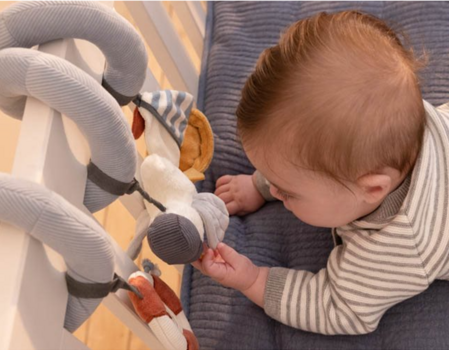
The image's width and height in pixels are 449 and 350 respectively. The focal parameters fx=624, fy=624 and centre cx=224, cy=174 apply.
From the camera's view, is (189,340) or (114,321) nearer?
(189,340)

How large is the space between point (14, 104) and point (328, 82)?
0.32m

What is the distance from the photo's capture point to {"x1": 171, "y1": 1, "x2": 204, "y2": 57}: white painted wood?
3.74 feet

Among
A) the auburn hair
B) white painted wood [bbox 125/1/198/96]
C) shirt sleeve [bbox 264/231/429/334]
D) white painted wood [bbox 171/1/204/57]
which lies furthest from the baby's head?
white painted wood [bbox 171/1/204/57]

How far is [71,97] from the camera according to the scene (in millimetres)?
537

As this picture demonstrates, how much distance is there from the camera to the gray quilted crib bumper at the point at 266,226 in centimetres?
87

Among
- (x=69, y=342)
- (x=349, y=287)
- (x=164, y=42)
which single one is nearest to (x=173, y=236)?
(x=69, y=342)

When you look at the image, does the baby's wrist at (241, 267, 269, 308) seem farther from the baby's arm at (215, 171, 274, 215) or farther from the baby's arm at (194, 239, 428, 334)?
the baby's arm at (215, 171, 274, 215)

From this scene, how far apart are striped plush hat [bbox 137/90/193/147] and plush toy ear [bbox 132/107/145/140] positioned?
0.05 ft

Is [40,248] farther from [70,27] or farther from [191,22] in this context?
[191,22]

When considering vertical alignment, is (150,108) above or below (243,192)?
above

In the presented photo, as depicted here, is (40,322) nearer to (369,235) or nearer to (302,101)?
(302,101)

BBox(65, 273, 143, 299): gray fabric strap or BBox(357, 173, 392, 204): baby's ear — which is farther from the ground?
BBox(65, 273, 143, 299): gray fabric strap

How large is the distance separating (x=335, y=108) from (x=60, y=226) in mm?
319

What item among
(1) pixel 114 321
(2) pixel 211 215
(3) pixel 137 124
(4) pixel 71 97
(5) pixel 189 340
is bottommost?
(1) pixel 114 321
